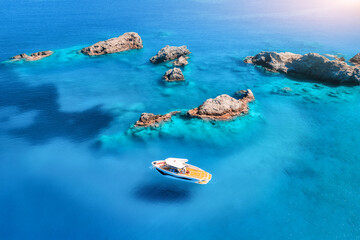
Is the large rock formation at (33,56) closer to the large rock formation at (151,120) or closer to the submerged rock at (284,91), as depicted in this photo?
the large rock formation at (151,120)

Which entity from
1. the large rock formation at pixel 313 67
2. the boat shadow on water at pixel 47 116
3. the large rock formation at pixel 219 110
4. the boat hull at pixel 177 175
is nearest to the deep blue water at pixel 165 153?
the boat shadow on water at pixel 47 116

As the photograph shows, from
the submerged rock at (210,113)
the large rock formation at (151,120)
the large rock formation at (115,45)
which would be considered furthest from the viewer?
the large rock formation at (115,45)

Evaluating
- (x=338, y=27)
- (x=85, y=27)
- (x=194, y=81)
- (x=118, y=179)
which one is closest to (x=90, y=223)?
(x=118, y=179)

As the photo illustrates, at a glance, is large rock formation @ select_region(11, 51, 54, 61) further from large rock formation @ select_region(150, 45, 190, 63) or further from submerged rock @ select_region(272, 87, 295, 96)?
submerged rock @ select_region(272, 87, 295, 96)

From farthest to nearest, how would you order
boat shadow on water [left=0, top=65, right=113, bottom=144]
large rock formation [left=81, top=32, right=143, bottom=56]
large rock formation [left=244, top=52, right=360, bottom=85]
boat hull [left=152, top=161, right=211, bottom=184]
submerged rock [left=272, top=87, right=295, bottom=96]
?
large rock formation [left=81, top=32, right=143, bottom=56]
large rock formation [left=244, top=52, right=360, bottom=85]
submerged rock [left=272, top=87, right=295, bottom=96]
boat shadow on water [left=0, top=65, right=113, bottom=144]
boat hull [left=152, top=161, right=211, bottom=184]

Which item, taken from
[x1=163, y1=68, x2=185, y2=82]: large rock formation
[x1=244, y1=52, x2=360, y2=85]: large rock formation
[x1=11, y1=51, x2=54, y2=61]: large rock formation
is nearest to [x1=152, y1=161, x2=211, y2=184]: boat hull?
[x1=163, y1=68, x2=185, y2=82]: large rock formation
